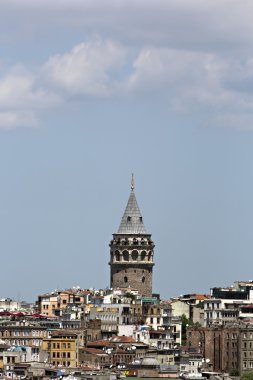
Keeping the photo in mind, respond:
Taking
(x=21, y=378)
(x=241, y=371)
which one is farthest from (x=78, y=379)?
(x=241, y=371)

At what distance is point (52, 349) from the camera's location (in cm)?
19300

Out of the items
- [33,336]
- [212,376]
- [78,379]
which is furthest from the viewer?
[33,336]

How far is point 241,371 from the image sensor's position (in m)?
200

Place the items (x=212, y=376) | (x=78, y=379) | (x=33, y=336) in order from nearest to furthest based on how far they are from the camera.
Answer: (x=78, y=379) < (x=212, y=376) < (x=33, y=336)

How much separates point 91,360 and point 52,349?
3.09 meters

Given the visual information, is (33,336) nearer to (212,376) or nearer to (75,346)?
(75,346)

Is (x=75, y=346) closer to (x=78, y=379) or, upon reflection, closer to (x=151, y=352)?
(x=151, y=352)

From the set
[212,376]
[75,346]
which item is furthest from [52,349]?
[212,376]

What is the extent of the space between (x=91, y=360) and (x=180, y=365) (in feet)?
21.2

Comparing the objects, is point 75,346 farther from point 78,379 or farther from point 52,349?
point 78,379

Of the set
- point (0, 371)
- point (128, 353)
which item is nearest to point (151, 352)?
point (128, 353)

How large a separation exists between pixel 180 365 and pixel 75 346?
7.54 m

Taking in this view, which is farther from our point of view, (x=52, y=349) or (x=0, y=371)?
(x=52, y=349)

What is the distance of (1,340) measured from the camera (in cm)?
19675
